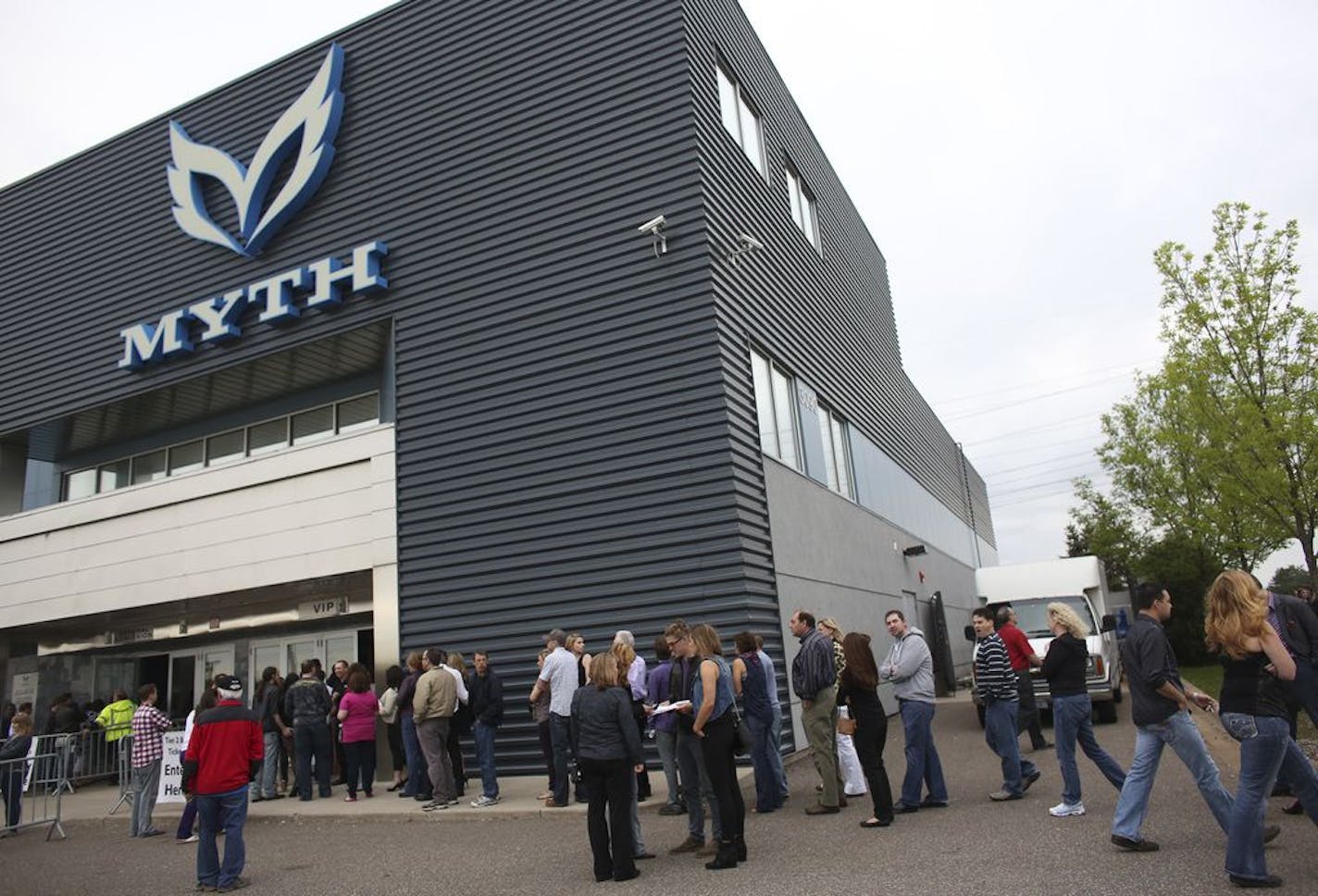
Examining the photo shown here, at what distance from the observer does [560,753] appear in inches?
380

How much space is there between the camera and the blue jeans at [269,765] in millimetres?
12562

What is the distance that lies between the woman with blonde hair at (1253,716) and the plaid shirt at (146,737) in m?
10.7

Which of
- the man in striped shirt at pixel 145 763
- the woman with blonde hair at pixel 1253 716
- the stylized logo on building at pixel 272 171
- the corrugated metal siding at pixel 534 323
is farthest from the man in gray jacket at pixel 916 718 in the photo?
the stylized logo on building at pixel 272 171

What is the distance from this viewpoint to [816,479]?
15539 mm

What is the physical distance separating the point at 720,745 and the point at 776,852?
36.5 inches

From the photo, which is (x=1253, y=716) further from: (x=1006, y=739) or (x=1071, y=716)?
(x=1006, y=739)

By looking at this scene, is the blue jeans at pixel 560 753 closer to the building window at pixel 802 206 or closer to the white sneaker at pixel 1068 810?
the white sneaker at pixel 1068 810

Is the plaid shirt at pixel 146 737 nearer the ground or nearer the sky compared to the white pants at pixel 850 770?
nearer the sky

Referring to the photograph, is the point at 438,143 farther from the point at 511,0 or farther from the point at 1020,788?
the point at 1020,788

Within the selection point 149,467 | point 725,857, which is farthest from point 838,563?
point 149,467

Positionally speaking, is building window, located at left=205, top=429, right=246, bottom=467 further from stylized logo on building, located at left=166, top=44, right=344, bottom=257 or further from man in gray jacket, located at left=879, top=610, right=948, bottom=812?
man in gray jacket, located at left=879, top=610, right=948, bottom=812

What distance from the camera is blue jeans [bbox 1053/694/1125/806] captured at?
7195 mm

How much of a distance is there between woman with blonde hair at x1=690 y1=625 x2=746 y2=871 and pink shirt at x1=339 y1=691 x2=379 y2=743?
21.1 ft

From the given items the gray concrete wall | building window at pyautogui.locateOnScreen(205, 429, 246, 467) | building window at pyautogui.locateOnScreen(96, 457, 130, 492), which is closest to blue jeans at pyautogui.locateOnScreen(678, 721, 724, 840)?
the gray concrete wall
